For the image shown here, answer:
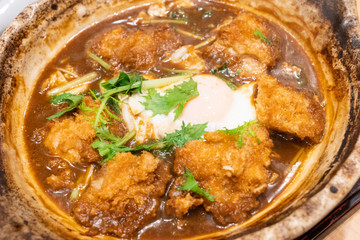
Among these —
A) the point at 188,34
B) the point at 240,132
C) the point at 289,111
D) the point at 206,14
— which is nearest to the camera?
the point at 240,132

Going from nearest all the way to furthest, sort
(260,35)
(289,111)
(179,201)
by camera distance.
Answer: (179,201) → (289,111) → (260,35)

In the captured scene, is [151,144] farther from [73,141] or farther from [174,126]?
[73,141]

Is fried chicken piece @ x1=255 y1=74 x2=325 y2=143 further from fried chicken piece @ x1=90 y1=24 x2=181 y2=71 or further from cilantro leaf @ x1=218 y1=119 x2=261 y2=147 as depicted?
fried chicken piece @ x1=90 y1=24 x2=181 y2=71

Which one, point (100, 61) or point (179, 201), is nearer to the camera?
point (179, 201)

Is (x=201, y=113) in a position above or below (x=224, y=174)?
above

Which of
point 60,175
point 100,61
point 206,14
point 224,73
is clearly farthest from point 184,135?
point 206,14

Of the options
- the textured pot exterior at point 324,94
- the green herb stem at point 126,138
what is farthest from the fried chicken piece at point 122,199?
the green herb stem at point 126,138

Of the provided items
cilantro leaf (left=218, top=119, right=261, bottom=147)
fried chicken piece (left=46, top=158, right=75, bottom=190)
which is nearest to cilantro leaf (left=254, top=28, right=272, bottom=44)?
cilantro leaf (left=218, top=119, right=261, bottom=147)

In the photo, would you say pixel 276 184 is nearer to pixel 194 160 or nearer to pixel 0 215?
pixel 194 160
